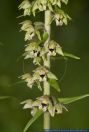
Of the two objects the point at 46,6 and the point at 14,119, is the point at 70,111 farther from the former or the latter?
the point at 46,6

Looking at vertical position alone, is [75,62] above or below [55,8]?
below

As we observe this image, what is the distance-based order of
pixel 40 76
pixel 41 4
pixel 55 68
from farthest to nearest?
pixel 55 68 < pixel 40 76 < pixel 41 4

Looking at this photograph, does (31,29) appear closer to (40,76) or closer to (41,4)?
(41,4)


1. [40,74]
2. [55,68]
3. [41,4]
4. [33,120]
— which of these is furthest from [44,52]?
[55,68]

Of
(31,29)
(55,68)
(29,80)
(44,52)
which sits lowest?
(55,68)

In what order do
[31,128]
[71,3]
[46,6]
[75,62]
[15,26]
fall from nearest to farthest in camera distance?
[46,6], [31,128], [75,62], [15,26], [71,3]

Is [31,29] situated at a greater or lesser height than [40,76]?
greater

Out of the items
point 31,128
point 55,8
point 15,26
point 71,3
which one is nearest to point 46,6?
point 55,8

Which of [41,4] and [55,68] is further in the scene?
[55,68]
